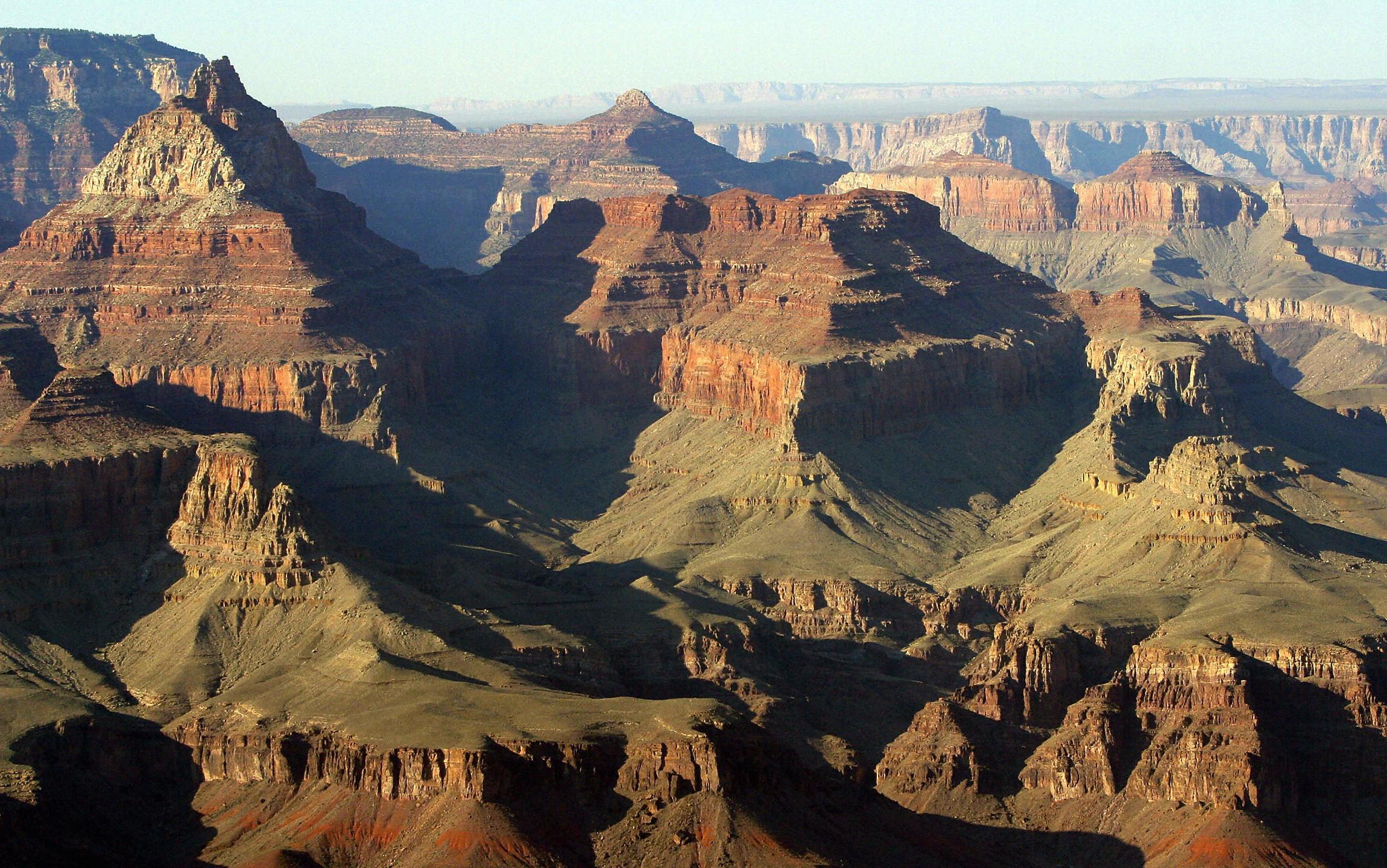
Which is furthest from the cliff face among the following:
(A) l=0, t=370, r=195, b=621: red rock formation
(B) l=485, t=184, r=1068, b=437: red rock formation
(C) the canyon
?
(A) l=0, t=370, r=195, b=621: red rock formation

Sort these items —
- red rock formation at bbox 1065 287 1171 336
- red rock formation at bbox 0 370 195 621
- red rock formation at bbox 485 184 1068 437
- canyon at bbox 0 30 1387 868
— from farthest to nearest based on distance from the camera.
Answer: red rock formation at bbox 1065 287 1171 336 → red rock formation at bbox 485 184 1068 437 → red rock formation at bbox 0 370 195 621 → canyon at bbox 0 30 1387 868

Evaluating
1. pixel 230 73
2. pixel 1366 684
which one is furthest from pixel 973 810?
pixel 230 73

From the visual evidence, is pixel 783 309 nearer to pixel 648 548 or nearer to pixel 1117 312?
pixel 1117 312

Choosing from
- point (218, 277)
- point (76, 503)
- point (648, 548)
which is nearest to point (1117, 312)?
point (648, 548)

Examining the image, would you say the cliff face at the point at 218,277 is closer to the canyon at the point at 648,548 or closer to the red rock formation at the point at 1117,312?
the canyon at the point at 648,548

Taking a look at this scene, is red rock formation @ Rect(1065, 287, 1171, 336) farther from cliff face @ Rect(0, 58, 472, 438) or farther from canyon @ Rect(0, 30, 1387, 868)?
cliff face @ Rect(0, 58, 472, 438)

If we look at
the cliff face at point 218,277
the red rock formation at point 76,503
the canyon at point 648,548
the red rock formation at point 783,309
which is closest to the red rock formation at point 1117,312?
the canyon at point 648,548

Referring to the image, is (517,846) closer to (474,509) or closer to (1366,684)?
(1366,684)

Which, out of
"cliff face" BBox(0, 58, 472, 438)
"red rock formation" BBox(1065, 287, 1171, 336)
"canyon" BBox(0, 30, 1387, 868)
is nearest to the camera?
"canyon" BBox(0, 30, 1387, 868)
